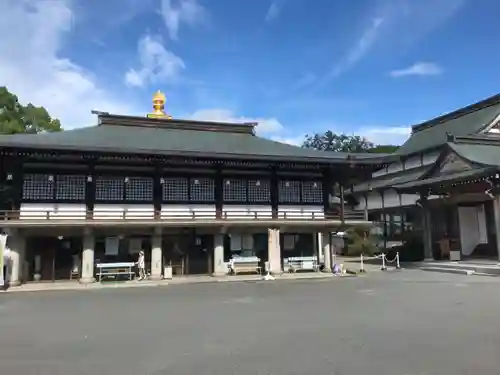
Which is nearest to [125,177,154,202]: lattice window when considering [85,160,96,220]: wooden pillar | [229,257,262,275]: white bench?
[85,160,96,220]: wooden pillar

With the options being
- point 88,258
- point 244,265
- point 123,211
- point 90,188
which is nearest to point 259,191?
point 244,265

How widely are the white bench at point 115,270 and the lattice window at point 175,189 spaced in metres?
3.85

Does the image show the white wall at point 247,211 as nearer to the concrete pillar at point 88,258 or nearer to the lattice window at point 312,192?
the lattice window at point 312,192

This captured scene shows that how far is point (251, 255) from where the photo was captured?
24531 millimetres

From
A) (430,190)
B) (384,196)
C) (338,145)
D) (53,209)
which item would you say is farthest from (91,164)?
(338,145)

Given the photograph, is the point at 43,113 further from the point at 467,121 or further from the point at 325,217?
the point at 467,121

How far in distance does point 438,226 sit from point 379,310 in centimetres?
2022

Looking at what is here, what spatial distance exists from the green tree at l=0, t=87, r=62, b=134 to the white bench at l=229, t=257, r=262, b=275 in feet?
88.5

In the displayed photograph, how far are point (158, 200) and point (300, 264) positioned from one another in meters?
8.21

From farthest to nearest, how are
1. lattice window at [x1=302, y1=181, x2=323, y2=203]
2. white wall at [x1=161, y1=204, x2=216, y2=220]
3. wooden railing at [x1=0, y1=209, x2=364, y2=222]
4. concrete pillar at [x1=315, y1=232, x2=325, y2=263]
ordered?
concrete pillar at [x1=315, y1=232, x2=325, y2=263], lattice window at [x1=302, y1=181, x2=323, y2=203], white wall at [x1=161, y1=204, x2=216, y2=220], wooden railing at [x1=0, y1=209, x2=364, y2=222]

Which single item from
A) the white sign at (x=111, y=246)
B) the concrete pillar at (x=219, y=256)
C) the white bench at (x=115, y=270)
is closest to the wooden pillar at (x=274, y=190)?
the concrete pillar at (x=219, y=256)

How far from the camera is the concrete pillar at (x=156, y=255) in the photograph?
71.9 feet

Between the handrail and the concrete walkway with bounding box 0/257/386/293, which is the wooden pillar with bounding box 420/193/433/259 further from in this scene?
the concrete walkway with bounding box 0/257/386/293

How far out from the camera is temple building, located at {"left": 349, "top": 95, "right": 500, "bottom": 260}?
83.3 feet
